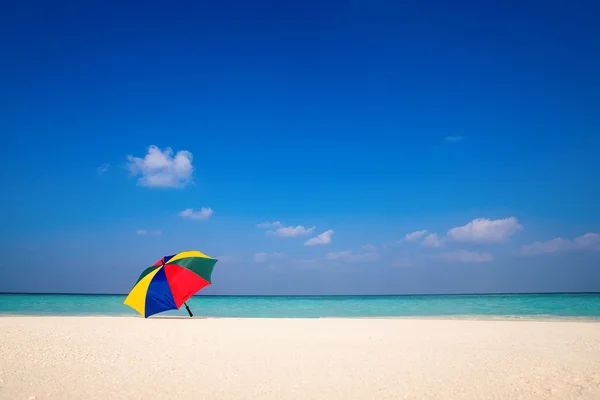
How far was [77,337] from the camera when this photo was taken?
9.35 m

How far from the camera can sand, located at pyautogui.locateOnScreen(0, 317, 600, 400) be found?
522cm

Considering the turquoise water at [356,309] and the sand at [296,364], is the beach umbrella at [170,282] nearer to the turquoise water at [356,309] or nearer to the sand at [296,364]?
the sand at [296,364]

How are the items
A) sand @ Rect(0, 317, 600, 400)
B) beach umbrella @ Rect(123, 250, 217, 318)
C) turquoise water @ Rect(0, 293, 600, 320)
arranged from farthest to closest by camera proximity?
turquoise water @ Rect(0, 293, 600, 320) → beach umbrella @ Rect(123, 250, 217, 318) → sand @ Rect(0, 317, 600, 400)

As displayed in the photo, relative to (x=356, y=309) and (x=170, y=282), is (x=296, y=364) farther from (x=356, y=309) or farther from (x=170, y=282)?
(x=356, y=309)

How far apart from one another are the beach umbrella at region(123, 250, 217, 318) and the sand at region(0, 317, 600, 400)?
3132 mm

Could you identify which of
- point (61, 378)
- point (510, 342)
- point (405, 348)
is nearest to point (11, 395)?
point (61, 378)

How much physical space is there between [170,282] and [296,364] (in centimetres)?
862

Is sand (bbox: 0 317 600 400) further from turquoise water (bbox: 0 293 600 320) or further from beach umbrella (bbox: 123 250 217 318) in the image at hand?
turquoise water (bbox: 0 293 600 320)

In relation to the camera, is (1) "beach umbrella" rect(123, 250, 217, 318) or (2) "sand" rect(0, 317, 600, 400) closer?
(2) "sand" rect(0, 317, 600, 400)

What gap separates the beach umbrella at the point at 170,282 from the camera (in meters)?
13.7

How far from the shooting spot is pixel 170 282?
14.0m

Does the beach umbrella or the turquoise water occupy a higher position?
the beach umbrella

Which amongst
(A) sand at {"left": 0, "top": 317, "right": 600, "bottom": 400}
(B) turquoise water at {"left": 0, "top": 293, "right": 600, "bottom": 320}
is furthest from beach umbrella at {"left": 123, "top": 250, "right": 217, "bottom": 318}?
(B) turquoise water at {"left": 0, "top": 293, "right": 600, "bottom": 320}

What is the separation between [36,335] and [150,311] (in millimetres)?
4287
